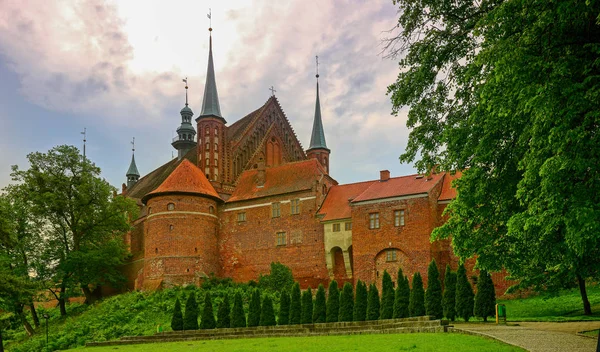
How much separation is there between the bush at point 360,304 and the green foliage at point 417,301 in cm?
273

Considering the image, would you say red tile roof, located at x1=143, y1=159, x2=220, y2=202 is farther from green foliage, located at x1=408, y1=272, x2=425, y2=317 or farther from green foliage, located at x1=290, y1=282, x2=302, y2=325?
green foliage, located at x1=408, y1=272, x2=425, y2=317

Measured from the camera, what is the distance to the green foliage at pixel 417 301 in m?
28.0

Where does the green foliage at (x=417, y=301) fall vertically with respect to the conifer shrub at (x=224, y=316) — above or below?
above

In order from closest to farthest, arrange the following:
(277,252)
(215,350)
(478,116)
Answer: (478,116)
(215,350)
(277,252)

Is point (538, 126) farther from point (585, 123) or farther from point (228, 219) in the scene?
point (228, 219)

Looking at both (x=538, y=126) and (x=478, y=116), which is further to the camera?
(x=478, y=116)

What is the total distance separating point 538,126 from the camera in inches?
520

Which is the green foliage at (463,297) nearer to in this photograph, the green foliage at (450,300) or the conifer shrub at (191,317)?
the green foliage at (450,300)

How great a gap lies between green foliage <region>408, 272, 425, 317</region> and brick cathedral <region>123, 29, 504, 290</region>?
421 inches

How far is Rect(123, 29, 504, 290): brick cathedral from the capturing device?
4050 cm

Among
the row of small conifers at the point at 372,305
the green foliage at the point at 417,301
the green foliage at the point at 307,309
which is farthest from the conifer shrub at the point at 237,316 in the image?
the green foliage at the point at 417,301

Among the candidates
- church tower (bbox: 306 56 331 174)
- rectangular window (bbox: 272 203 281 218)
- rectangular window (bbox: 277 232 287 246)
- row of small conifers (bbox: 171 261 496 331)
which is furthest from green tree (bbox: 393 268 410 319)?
church tower (bbox: 306 56 331 174)

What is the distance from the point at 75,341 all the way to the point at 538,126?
31.2 meters

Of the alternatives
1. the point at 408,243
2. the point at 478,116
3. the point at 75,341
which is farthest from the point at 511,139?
the point at 75,341
